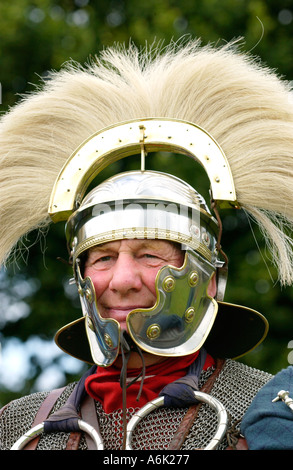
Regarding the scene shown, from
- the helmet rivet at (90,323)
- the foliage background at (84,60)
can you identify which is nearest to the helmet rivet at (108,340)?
the helmet rivet at (90,323)

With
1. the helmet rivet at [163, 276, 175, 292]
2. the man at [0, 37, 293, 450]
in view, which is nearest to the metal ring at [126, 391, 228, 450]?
the man at [0, 37, 293, 450]

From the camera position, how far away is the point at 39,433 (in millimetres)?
3916

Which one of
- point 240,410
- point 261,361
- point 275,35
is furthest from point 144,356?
point 275,35

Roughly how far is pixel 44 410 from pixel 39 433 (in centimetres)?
21

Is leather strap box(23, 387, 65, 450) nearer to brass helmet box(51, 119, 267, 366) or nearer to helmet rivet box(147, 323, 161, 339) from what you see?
brass helmet box(51, 119, 267, 366)

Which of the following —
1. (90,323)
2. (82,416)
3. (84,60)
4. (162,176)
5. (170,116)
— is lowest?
(82,416)

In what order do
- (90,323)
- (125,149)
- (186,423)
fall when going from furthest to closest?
(125,149) → (90,323) → (186,423)

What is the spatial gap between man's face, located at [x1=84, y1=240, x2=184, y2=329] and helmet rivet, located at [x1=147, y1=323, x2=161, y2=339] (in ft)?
0.32

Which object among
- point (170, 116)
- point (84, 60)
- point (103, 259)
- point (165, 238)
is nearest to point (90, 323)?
point (103, 259)

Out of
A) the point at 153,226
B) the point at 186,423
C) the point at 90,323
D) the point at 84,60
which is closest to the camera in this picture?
the point at 186,423

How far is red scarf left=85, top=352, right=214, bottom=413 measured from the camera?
3910 mm

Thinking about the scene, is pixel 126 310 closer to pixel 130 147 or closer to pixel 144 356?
pixel 144 356

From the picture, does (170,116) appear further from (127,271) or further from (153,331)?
(153,331)

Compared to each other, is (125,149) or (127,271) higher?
(125,149)
